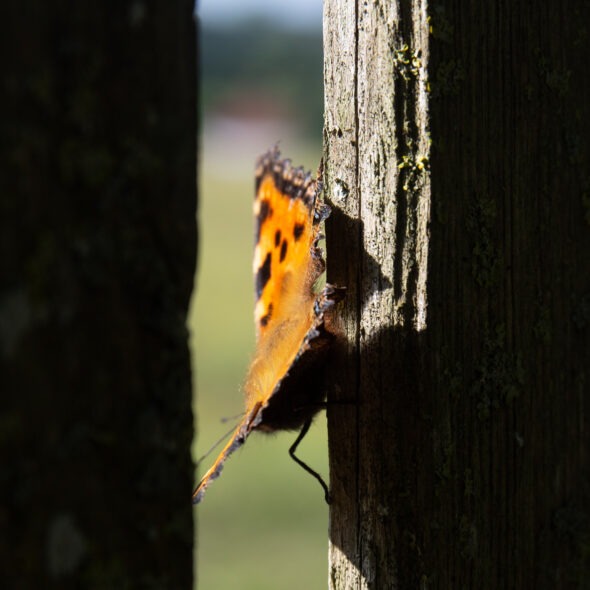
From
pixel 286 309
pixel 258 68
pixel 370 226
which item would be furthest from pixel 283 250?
pixel 258 68

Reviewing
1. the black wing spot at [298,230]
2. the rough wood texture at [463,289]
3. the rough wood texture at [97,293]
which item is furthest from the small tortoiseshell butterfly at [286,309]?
the rough wood texture at [97,293]

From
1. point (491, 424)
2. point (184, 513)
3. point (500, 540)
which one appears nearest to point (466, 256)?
point (491, 424)

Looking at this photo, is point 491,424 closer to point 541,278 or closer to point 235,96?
point 541,278

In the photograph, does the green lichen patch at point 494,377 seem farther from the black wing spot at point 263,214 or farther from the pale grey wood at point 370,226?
the black wing spot at point 263,214

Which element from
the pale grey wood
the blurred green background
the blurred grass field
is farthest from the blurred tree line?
Answer: the pale grey wood

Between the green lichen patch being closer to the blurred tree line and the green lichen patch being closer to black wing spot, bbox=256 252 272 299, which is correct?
black wing spot, bbox=256 252 272 299

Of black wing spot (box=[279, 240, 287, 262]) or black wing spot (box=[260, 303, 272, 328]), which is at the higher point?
black wing spot (box=[279, 240, 287, 262])
